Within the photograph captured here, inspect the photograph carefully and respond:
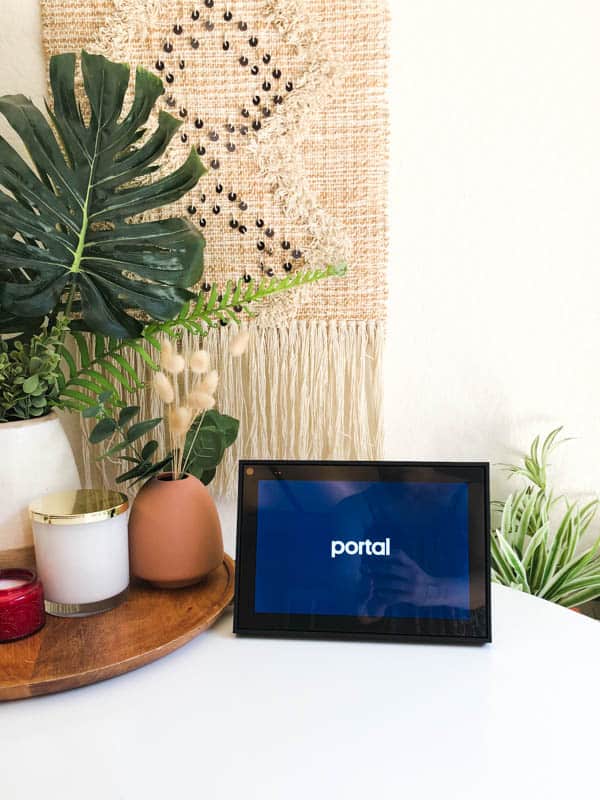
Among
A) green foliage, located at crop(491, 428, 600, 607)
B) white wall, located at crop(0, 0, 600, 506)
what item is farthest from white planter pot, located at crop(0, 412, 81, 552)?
A: green foliage, located at crop(491, 428, 600, 607)

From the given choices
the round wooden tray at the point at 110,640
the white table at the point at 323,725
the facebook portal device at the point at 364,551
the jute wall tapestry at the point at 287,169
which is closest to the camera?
the white table at the point at 323,725

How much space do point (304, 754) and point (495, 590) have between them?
1.35ft

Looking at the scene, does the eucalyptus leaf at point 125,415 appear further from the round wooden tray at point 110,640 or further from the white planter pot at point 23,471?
the round wooden tray at point 110,640

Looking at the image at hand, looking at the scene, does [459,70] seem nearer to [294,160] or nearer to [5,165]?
[294,160]

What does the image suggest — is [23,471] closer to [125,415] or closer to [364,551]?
[125,415]

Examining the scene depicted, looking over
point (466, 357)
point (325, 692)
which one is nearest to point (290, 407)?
point (466, 357)

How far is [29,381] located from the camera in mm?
795

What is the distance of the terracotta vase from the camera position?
2.70 feet

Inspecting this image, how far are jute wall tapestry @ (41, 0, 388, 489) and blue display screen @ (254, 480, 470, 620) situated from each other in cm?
31

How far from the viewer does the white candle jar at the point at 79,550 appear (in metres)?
0.75

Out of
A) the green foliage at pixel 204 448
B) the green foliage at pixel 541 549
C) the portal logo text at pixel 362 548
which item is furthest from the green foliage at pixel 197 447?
the green foliage at pixel 541 549

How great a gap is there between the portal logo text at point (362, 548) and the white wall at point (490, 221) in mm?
405

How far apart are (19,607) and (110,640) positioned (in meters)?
0.10

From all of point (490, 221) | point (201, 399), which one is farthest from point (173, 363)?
point (490, 221)
